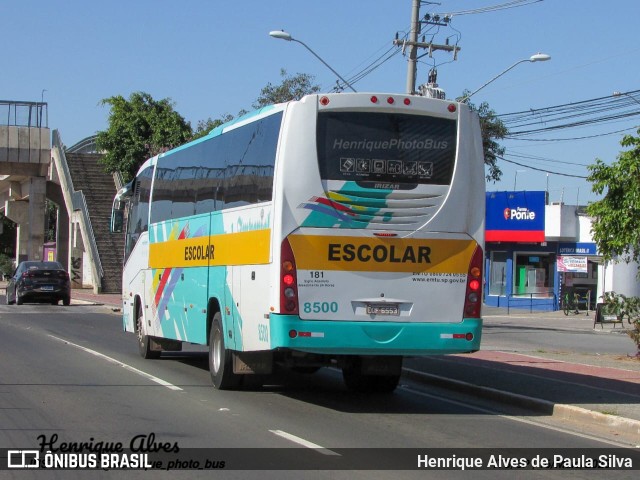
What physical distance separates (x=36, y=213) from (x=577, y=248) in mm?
30203

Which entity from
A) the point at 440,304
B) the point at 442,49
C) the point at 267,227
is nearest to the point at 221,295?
the point at 267,227

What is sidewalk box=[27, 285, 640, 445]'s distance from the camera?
11.9 metres

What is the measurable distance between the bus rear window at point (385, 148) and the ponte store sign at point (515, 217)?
115 ft

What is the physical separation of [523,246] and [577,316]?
6.60 meters

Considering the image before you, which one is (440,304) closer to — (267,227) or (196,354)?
(267,227)

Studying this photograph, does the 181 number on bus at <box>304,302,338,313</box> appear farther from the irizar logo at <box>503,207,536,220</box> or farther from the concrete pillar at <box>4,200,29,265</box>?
the concrete pillar at <box>4,200,29,265</box>

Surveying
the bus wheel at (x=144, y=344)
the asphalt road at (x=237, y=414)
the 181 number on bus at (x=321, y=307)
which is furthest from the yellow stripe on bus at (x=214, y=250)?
the asphalt road at (x=237, y=414)

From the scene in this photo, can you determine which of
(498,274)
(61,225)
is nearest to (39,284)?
(498,274)

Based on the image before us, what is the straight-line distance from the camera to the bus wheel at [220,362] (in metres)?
13.6

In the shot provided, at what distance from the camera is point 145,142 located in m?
47.1


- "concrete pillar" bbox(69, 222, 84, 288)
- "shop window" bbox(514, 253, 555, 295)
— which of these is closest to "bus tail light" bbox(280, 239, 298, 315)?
"shop window" bbox(514, 253, 555, 295)

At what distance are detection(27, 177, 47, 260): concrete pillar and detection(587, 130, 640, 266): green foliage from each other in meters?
41.6

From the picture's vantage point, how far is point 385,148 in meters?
12.1

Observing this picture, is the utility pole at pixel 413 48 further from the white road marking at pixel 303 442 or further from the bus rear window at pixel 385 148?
the white road marking at pixel 303 442
